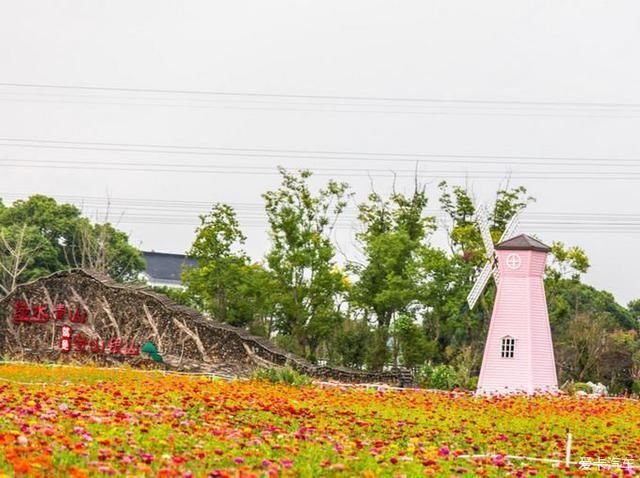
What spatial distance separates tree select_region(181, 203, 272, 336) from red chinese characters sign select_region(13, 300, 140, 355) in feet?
26.4

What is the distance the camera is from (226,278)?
48.5 metres

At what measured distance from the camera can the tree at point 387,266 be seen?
4772 cm

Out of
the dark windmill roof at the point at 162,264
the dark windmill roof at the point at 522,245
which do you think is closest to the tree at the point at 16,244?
the dark windmill roof at the point at 522,245

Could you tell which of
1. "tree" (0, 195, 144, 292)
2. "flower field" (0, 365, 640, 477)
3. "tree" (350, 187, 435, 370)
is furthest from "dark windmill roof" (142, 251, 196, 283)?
"flower field" (0, 365, 640, 477)

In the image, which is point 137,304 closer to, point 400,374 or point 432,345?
point 400,374

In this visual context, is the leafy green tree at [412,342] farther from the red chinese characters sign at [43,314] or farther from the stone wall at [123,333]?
the red chinese characters sign at [43,314]

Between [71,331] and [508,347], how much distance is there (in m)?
14.6

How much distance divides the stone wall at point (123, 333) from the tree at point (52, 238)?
22280 mm

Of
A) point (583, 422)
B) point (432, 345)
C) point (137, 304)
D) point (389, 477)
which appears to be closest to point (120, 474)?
point (389, 477)

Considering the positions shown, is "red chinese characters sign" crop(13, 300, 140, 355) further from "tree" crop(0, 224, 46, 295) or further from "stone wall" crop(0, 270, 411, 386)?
"tree" crop(0, 224, 46, 295)

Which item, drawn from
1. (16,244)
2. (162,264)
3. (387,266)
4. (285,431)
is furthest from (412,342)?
(162,264)

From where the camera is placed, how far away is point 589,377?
5072 centimetres

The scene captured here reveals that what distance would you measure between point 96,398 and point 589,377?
119 ft

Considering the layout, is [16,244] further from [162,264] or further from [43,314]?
[162,264]
